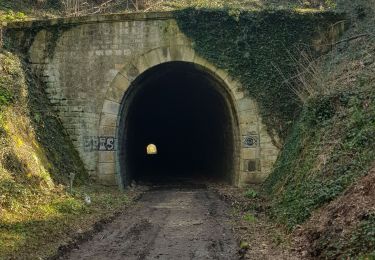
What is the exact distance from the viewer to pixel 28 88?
44.5ft

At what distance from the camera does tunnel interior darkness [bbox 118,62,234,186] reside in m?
15.8

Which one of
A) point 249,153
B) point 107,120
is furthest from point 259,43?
point 107,120

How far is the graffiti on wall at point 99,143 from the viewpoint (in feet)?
47.2

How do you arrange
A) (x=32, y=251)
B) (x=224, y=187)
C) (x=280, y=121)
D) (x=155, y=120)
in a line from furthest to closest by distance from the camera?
(x=155, y=120), (x=224, y=187), (x=280, y=121), (x=32, y=251)

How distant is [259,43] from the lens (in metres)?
14.6

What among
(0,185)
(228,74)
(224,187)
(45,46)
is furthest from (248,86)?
(0,185)

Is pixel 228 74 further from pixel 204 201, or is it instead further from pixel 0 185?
pixel 0 185


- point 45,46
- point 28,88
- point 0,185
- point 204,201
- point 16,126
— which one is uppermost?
A: point 45,46

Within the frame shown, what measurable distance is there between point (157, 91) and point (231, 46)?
7062 millimetres

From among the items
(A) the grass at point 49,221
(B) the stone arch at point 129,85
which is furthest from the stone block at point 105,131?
(A) the grass at point 49,221

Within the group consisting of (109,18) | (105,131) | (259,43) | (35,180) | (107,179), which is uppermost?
(109,18)

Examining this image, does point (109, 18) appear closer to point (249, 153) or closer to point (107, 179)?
point (107, 179)

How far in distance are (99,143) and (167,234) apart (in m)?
6.61

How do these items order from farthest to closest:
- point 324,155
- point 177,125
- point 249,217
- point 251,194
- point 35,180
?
point 177,125 < point 251,194 < point 35,180 < point 249,217 < point 324,155
